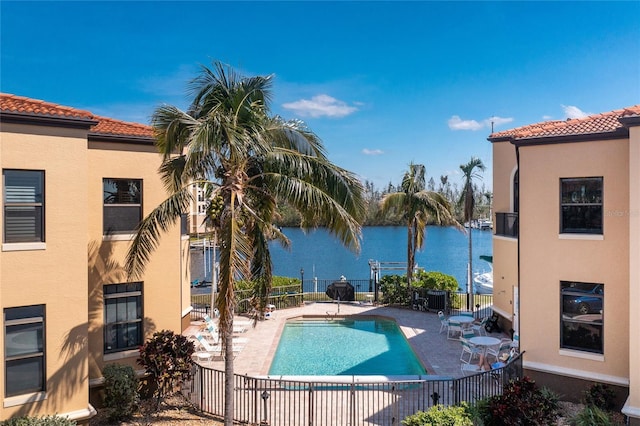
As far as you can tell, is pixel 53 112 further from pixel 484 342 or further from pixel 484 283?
pixel 484 283

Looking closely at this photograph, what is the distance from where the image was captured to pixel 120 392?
1019cm

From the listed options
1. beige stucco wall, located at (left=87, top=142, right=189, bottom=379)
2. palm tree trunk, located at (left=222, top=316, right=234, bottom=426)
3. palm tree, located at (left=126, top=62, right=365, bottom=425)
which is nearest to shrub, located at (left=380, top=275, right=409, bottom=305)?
beige stucco wall, located at (left=87, top=142, right=189, bottom=379)

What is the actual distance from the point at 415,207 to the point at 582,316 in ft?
41.4

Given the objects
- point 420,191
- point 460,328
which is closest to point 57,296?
point 460,328

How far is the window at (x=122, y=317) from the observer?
11.4 metres

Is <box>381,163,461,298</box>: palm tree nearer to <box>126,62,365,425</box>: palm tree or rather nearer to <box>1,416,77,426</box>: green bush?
<box>126,62,365,425</box>: palm tree

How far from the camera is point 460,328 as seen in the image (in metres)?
17.0

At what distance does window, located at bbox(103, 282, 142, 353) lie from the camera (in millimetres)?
11406

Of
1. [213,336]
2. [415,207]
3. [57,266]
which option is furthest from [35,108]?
[415,207]

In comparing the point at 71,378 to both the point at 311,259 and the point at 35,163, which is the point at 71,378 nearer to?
the point at 35,163

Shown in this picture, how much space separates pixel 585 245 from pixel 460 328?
762cm

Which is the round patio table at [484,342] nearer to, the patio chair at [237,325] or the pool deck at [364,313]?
the pool deck at [364,313]

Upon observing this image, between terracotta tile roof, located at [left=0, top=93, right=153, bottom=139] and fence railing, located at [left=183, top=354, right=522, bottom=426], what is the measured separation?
6883 mm

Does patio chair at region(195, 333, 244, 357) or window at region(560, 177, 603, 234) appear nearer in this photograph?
window at region(560, 177, 603, 234)
